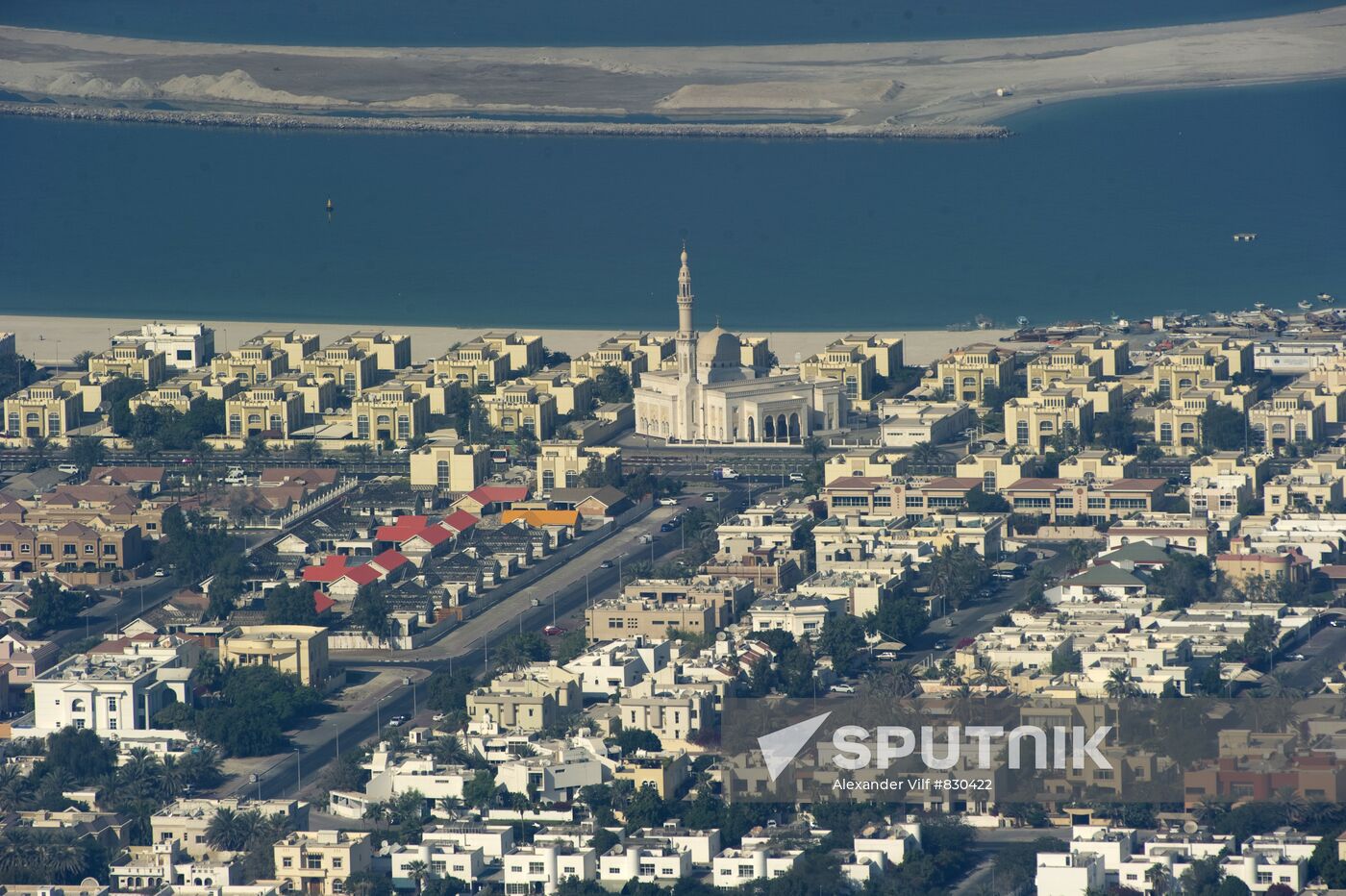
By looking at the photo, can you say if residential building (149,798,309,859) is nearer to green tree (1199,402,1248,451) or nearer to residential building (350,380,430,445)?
residential building (350,380,430,445)

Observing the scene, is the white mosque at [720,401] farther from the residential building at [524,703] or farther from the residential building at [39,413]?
the residential building at [524,703]

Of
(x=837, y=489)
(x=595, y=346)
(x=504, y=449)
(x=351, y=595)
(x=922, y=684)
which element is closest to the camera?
(x=922, y=684)

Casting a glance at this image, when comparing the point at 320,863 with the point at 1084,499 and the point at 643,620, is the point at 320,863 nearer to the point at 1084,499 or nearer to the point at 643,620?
the point at 643,620

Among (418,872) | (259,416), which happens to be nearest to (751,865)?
(418,872)

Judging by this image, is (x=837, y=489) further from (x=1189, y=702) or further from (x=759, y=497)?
(x=1189, y=702)

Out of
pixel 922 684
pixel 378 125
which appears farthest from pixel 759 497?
pixel 378 125

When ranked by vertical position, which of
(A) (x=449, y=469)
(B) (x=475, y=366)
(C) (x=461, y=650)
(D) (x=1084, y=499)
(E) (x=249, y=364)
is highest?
(E) (x=249, y=364)

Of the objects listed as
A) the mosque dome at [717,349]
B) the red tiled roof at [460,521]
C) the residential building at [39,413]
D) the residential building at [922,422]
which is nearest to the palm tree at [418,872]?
the red tiled roof at [460,521]
